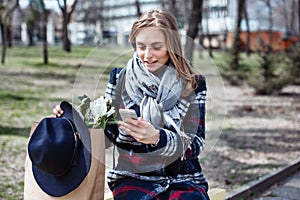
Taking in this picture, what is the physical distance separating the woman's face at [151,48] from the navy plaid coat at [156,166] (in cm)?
17

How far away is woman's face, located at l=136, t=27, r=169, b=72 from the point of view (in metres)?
2.56

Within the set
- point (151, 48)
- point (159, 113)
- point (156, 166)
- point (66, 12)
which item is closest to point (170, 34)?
point (151, 48)

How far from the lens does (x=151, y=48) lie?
2574 millimetres

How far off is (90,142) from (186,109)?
587 millimetres

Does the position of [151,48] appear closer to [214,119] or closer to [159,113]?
[159,113]

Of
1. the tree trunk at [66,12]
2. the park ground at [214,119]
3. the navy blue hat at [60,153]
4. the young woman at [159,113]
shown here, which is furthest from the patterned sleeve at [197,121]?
the tree trunk at [66,12]

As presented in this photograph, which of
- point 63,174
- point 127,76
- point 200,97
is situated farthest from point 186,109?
point 63,174

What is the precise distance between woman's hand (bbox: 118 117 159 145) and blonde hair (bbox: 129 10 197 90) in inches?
18.2

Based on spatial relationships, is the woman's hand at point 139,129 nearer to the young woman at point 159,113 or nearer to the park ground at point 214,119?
the young woman at point 159,113

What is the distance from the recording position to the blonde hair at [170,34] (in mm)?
Answer: 2549

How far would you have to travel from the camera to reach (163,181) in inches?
104

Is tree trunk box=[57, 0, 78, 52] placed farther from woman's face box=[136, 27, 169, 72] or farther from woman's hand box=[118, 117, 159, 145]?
woman's hand box=[118, 117, 159, 145]

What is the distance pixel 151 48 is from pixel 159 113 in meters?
0.37

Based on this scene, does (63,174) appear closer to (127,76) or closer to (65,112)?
(65,112)
